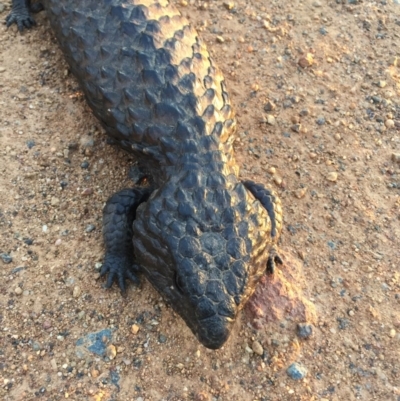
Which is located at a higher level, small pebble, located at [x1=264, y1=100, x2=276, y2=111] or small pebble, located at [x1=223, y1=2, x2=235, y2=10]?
small pebble, located at [x1=223, y1=2, x2=235, y2=10]

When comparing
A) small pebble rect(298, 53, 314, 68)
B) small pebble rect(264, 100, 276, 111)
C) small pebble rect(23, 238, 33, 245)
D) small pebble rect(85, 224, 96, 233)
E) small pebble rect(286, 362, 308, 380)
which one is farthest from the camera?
small pebble rect(298, 53, 314, 68)

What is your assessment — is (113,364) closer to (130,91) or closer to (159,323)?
(159,323)

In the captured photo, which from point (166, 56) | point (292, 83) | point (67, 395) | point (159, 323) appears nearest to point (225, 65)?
point (292, 83)

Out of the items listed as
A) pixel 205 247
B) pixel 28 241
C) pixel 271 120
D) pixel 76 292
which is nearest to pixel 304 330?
pixel 205 247

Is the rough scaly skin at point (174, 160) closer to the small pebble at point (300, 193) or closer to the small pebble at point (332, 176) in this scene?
the small pebble at point (300, 193)

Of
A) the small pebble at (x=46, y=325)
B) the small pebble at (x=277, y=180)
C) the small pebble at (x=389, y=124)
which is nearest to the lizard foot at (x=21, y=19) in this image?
the small pebble at (x=277, y=180)

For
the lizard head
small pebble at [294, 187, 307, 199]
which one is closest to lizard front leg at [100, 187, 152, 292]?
the lizard head

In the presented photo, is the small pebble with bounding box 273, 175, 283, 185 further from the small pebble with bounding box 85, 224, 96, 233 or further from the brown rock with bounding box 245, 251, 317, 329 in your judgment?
the small pebble with bounding box 85, 224, 96, 233
